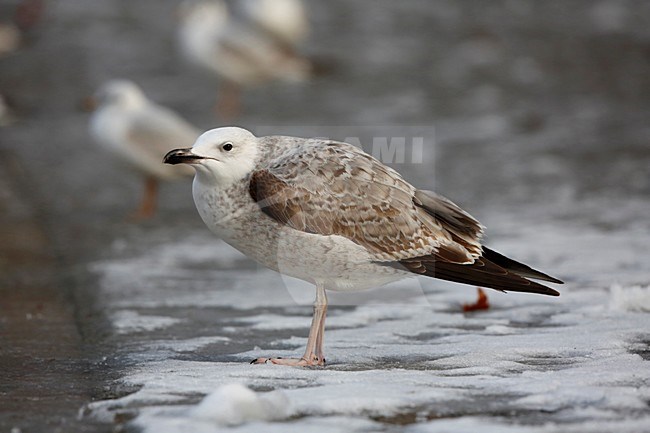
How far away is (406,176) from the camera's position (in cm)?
1052

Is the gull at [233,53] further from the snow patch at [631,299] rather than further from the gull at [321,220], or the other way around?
the gull at [321,220]

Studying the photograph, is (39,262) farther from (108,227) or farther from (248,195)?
(248,195)

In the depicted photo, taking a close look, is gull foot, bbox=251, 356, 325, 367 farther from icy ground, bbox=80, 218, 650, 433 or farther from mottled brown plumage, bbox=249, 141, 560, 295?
mottled brown plumage, bbox=249, 141, 560, 295

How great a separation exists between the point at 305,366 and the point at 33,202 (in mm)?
5666

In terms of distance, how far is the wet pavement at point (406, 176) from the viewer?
4.32 m

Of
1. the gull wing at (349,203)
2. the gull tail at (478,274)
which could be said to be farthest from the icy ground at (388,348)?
the gull wing at (349,203)

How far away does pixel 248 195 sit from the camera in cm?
487

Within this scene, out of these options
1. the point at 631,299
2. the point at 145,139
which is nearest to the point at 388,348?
the point at 631,299

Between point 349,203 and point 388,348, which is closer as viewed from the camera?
point 349,203

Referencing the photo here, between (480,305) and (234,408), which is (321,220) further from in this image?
(480,305)

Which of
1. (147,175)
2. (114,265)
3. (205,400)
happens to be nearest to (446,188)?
(147,175)

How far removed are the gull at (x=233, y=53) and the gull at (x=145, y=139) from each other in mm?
2912

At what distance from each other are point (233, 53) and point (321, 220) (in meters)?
8.74

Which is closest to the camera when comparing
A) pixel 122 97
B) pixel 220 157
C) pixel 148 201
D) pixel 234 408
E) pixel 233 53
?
pixel 234 408
